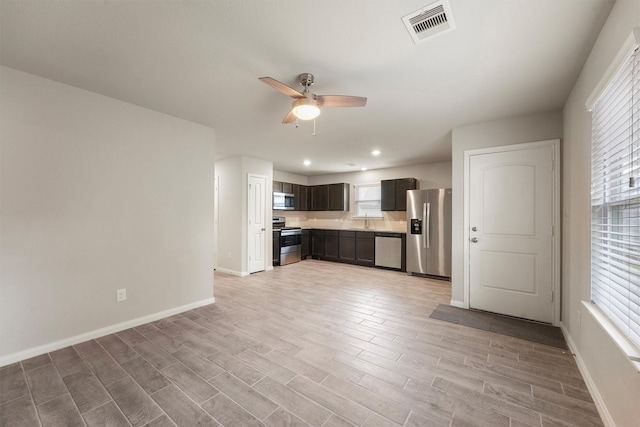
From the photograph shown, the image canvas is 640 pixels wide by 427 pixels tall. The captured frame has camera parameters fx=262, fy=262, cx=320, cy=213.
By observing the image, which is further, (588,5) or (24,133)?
(24,133)

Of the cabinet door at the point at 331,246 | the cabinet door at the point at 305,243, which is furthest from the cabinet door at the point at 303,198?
the cabinet door at the point at 331,246

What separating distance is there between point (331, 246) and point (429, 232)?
2.61m

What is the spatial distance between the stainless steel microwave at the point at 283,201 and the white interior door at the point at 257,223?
658mm

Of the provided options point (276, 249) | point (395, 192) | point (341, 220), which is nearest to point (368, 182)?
point (395, 192)

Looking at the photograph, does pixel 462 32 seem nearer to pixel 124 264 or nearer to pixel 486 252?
pixel 486 252

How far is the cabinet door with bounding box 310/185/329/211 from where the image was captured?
7.47 m

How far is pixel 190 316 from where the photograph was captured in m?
3.22

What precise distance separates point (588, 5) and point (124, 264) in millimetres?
4315

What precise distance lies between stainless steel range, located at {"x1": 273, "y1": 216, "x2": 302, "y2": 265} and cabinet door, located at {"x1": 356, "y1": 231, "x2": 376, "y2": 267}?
5.03 ft

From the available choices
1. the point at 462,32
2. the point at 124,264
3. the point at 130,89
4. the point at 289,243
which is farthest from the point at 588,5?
the point at 289,243

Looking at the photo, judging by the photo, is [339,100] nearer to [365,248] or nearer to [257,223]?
[257,223]

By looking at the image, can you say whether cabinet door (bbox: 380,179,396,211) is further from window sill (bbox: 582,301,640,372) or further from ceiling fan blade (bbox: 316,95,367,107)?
window sill (bbox: 582,301,640,372)

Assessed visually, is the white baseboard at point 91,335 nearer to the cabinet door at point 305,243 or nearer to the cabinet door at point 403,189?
the cabinet door at point 305,243

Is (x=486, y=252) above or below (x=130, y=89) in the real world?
below
